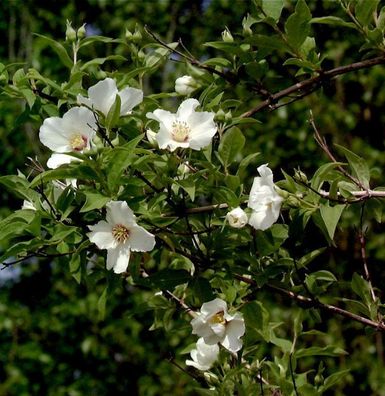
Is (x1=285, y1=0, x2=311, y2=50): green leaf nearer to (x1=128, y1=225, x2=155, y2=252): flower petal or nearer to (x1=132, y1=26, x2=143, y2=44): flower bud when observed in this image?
(x1=132, y1=26, x2=143, y2=44): flower bud

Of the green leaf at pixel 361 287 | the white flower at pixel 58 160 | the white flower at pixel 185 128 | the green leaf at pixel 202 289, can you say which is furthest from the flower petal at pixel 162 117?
the green leaf at pixel 361 287

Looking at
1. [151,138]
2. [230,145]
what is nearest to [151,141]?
[151,138]

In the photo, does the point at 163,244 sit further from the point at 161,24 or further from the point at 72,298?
the point at 161,24

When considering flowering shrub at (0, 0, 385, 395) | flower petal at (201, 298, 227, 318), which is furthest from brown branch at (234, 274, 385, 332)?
flower petal at (201, 298, 227, 318)

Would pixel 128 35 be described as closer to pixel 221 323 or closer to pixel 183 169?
pixel 183 169

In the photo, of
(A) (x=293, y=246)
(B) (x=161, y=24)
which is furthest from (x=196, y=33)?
(A) (x=293, y=246)

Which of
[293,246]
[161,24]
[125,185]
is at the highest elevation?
[125,185]
